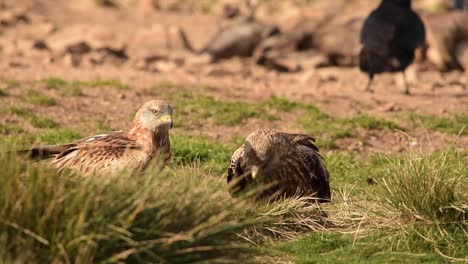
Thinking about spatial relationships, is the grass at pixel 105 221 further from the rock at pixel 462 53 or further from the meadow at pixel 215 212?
the rock at pixel 462 53

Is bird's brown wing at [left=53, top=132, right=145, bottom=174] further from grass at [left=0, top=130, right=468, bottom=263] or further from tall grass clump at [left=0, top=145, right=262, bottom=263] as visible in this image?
tall grass clump at [left=0, top=145, right=262, bottom=263]

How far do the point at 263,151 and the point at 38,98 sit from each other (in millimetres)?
5937

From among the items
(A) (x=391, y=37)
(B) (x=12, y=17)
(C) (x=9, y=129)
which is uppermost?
(B) (x=12, y=17)

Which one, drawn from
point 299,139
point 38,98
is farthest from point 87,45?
point 299,139

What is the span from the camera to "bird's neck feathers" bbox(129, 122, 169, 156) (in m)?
7.85

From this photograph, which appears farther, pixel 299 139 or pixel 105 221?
pixel 299 139

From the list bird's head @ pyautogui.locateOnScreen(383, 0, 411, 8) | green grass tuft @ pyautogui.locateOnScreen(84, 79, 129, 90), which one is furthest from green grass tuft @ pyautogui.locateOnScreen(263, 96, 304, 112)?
bird's head @ pyautogui.locateOnScreen(383, 0, 411, 8)

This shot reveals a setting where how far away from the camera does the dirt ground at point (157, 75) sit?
13.1 m

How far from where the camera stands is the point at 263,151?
8266 millimetres

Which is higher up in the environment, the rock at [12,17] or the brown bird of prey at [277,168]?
the rock at [12,17]

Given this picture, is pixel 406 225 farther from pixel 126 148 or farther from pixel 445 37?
pixel 445 37

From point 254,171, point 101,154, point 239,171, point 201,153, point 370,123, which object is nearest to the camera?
point 101,154

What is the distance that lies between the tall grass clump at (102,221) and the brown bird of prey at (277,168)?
6.06 ft

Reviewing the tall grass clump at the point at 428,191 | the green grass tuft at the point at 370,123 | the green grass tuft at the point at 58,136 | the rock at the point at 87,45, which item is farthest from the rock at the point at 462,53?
the tall grass clump at the point at 428,191
